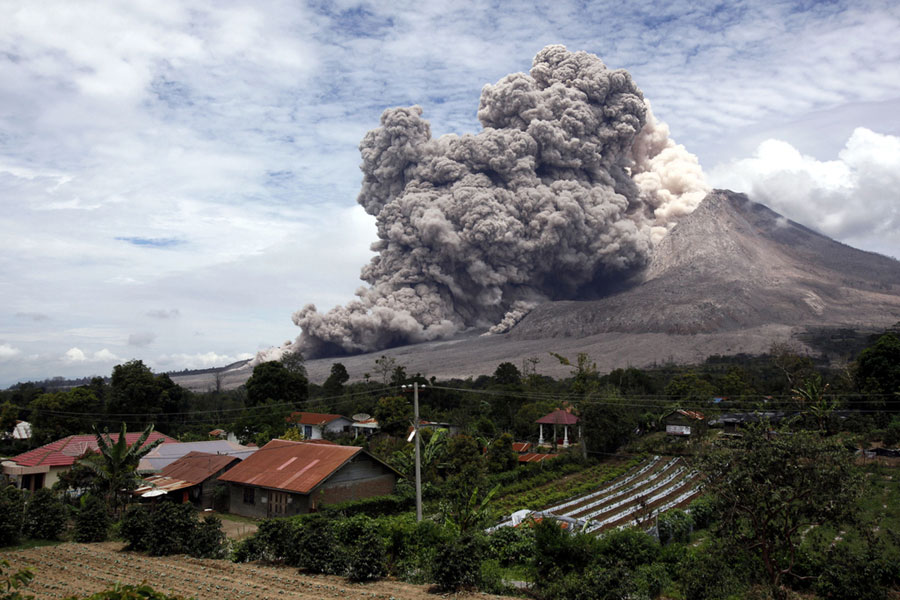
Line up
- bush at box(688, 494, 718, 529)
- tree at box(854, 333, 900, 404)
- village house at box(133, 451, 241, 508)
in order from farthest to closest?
tree at box(854, 333, 900, 404) → village house at box(133, 451, 241, 508) → bush at box(688, 494, 718, 529)

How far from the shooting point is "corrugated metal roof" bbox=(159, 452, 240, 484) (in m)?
28.9

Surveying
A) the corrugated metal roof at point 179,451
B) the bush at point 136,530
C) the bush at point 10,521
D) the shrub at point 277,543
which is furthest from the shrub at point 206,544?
the corrugated metal roof at point 179,451

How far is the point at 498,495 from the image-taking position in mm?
31922

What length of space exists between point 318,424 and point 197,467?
18617 mm

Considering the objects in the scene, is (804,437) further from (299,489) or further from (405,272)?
(405,272)

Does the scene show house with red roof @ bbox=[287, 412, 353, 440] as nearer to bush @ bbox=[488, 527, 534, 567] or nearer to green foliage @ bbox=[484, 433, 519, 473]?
green foliage @ bbox=[484, 433, 519, 473]

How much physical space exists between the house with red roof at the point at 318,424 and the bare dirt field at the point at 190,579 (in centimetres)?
3237

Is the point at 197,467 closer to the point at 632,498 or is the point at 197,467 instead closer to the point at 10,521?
the point at 10,521

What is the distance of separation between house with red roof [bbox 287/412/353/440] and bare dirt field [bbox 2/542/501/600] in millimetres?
32375

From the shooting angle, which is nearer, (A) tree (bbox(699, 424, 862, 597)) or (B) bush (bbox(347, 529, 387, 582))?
(A) tree (bbox(699, 424, 862, 597))

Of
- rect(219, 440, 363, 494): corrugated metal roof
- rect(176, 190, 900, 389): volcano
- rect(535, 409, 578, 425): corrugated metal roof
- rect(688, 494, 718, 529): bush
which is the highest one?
rect(176, 190, 900, 389): volcano

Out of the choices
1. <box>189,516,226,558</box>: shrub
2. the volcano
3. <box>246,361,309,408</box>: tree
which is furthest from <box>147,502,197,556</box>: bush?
the volcano

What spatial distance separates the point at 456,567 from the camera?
1240 cm

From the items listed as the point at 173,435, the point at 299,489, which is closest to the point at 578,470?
the point at 299,489
